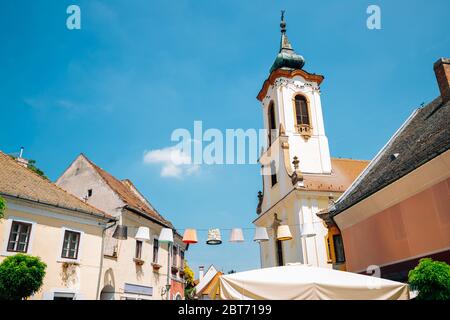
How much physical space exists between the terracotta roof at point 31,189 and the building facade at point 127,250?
2323 mm

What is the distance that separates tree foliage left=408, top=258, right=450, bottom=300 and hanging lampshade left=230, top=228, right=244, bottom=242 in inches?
317

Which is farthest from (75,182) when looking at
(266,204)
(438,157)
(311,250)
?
(438,157)

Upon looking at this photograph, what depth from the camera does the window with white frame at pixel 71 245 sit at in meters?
16.5

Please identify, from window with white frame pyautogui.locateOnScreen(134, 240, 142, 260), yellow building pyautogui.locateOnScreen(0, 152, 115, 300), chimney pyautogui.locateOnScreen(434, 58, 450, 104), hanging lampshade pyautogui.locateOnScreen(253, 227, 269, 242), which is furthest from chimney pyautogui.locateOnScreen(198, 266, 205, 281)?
chimney pyautogui.locateOnScreen(434, 58, 450, 104)

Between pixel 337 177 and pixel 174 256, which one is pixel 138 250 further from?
pixel 337 177

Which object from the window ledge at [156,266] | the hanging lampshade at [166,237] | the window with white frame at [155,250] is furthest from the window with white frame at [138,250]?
the hanging lampshade at [166,237]

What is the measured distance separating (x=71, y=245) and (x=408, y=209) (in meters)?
15.0

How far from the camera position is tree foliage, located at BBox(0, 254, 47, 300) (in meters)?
11.4

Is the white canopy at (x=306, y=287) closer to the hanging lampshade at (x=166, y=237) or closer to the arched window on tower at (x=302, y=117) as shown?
the hanging lampshade at (x=166, y=237)

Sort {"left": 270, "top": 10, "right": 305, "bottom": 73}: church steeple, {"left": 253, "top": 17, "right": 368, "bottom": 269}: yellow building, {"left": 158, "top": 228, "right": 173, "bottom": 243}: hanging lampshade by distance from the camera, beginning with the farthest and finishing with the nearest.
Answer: {"left": 270, "top": 10, "right": 305, "bottom": 73}: church steeple < {"left": 253, "top": 17, "right": 368, "bottom": 269}: yellow building < {"left": 158, "top": 228, "right": 173, "bottom": 243}: hanging lampshade

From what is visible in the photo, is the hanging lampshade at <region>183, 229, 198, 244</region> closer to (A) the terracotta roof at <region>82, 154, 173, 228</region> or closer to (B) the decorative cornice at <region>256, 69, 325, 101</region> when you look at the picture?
(A) the terracotta roof at <region>82, 154, 173, 228</region>

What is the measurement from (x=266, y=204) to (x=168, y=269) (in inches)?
347

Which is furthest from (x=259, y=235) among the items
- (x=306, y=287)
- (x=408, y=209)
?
(x=306, y=287)
